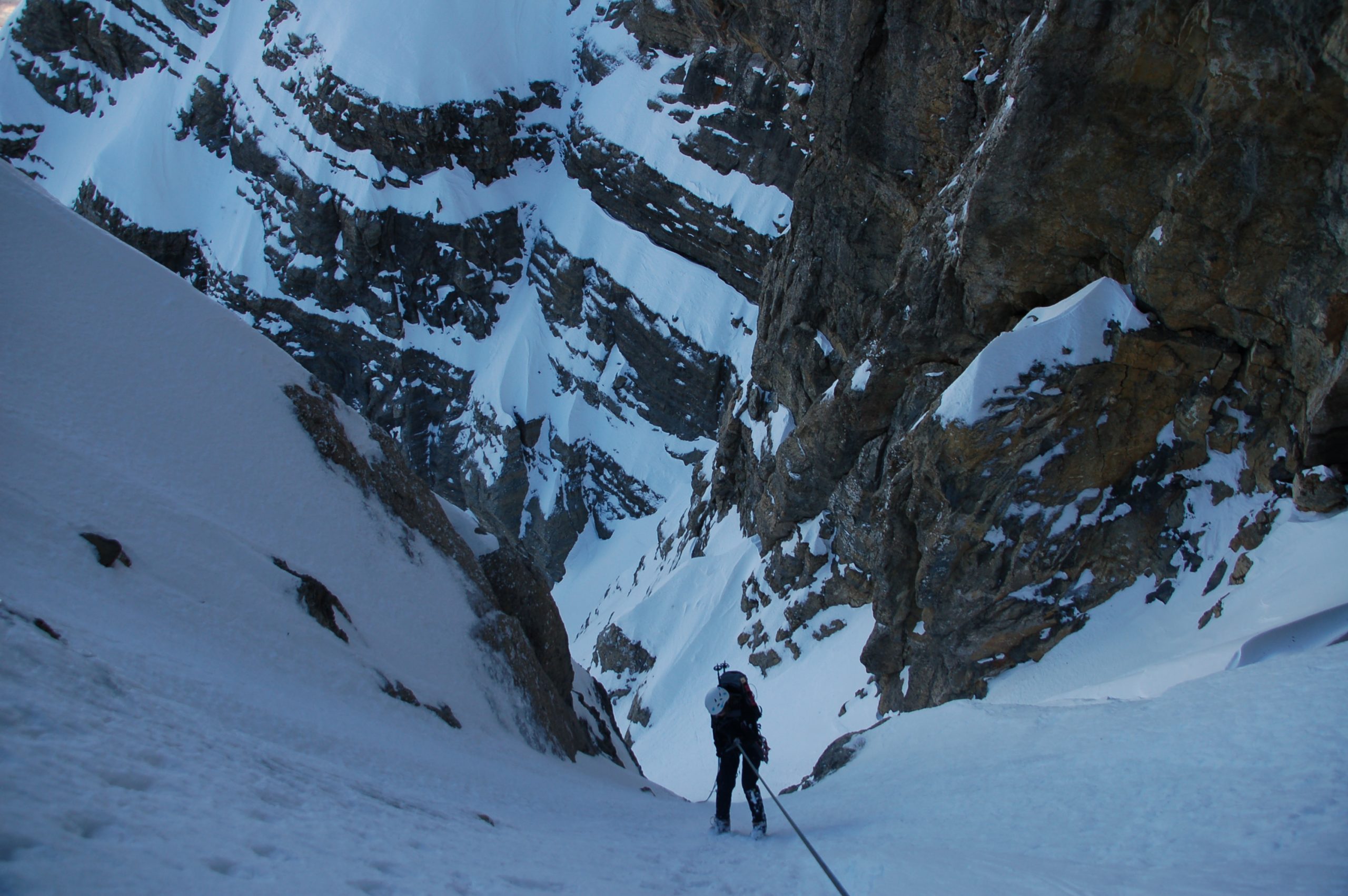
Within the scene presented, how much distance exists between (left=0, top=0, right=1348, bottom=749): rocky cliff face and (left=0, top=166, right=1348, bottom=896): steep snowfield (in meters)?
2.46

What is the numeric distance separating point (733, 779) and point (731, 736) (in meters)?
0.38

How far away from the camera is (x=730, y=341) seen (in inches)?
1614

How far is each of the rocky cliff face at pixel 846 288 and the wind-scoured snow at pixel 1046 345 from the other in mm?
69

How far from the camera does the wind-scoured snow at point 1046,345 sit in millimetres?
12008

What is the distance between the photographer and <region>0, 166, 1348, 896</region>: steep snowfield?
3.22 metres

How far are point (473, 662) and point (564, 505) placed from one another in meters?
37.0

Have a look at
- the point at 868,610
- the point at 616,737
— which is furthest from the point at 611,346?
the point at 616,737

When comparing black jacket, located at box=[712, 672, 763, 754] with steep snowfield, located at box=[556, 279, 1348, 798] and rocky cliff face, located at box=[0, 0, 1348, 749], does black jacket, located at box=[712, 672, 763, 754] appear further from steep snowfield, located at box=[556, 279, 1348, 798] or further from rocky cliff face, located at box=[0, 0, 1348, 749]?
rocky cliff face, located at box=[0, 0, 1348, 749]

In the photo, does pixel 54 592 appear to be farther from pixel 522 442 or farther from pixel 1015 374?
pixel 522 442

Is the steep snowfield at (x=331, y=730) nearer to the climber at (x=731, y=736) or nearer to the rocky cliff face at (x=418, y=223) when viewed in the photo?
the climber at (x=731, y=736)

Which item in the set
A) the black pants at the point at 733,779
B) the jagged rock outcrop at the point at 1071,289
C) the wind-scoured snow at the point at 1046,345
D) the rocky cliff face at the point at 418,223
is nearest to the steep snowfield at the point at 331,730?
the black pants at the point at 733,779

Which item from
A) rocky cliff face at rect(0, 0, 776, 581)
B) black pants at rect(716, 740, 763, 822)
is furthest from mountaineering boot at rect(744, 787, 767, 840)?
rocky cliff face at rect(0, 0, 776, 581)

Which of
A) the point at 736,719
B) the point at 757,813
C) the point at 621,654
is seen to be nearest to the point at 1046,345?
the point at 736,719

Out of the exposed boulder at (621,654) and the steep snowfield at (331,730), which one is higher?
the exposed boulder at (621,654)
